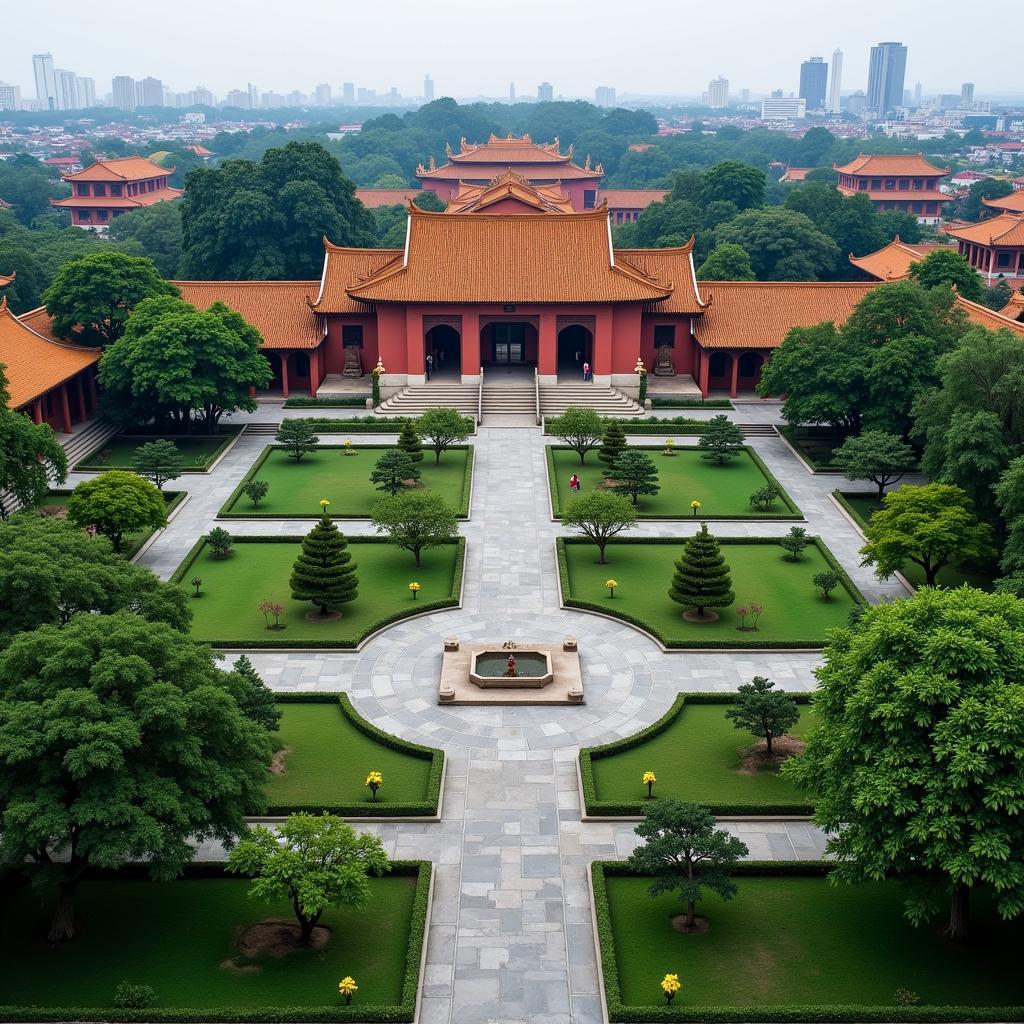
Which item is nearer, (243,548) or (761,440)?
(243,548)

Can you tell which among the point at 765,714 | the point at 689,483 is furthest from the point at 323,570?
the point at 689,483

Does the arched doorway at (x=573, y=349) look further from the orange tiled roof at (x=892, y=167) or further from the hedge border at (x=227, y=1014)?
the orange tiled roof at (x=892, y=167)

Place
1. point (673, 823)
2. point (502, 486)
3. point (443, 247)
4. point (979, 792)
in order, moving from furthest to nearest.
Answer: point (443, 247) → point (502, 486) → point (673, 823) → point (979, 792)

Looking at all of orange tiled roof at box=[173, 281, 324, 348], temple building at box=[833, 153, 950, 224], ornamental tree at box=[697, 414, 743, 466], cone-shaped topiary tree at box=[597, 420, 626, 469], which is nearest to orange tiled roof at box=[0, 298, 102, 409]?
orange tiled roof at box=[173, 281, 324, 348]

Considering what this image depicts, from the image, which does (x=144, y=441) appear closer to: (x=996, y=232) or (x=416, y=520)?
(x=416, y=520)

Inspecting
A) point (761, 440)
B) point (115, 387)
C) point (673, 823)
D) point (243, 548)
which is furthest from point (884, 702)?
point (115, 387)

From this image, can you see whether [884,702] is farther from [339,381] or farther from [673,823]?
[339,381]

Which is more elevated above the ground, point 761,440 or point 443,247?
point 443,247
